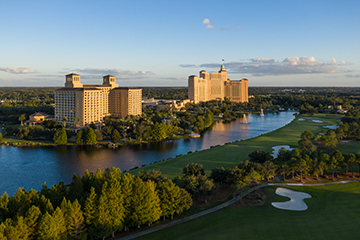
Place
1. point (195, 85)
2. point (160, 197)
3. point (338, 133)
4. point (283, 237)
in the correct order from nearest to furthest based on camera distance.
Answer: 1. point (283, 237)
2. point (160, 197)
3. point (338, 133)
4. point (195, 85)

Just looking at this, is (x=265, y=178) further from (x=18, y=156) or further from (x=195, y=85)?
(x=195, y=85)

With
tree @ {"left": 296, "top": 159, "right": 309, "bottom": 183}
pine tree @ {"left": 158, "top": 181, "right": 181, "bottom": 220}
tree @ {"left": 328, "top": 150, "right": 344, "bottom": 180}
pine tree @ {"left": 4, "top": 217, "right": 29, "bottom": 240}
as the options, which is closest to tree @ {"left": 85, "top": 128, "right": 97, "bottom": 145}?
pine tree @ {"left": 158, "top": 181, "right": 181, "bottom": 220}

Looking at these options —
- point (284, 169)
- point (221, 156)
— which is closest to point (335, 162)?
point (284, 169)

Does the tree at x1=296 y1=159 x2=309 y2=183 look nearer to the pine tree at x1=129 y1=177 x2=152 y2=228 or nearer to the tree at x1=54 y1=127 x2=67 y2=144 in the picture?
the pine tree at x1=129 y1=177 x2=152 y2=228

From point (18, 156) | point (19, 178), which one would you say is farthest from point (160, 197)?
point (18, 156)

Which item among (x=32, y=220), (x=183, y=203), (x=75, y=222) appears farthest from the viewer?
(x=183, y=203)

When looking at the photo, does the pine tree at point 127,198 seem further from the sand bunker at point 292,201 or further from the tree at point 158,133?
the tree at point 158,133

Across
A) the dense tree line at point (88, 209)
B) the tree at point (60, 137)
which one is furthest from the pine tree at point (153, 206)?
the tree at point (60, 137)

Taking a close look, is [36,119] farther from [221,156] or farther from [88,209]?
[88,209]
